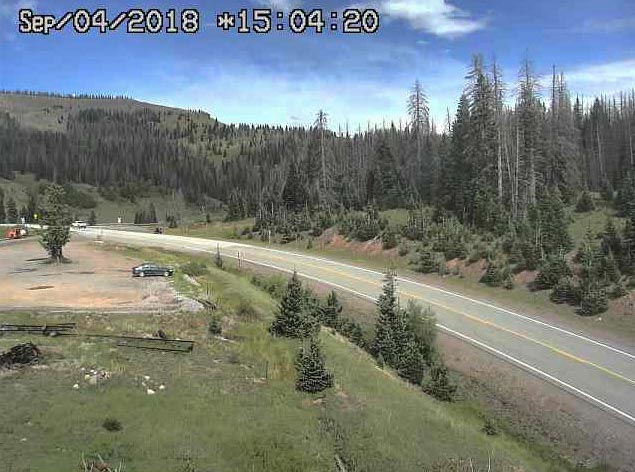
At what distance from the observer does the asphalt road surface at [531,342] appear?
70.8 feet

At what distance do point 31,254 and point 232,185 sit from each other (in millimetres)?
142465

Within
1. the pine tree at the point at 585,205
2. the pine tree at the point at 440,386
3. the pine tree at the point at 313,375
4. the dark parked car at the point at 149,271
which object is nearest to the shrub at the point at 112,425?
the pine tree at the point at 313,375

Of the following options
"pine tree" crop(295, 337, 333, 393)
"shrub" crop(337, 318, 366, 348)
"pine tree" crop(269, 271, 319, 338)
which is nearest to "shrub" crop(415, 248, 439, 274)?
"shrub" crop(337, 318, 366, 348)

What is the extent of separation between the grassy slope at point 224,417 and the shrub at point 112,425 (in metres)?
0.24

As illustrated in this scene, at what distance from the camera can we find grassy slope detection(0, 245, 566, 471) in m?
14.4

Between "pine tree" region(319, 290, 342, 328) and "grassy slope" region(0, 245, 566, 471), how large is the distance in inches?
284

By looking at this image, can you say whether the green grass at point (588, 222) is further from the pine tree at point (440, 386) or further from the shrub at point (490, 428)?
the shrub at point (490, 428)

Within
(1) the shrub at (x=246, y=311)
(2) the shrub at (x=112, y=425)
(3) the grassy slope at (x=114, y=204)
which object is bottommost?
(2) the shrub at (x=112, y=425)

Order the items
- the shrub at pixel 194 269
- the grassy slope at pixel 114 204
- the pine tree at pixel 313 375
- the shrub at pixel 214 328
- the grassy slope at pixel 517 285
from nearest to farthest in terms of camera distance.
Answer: the pine tree at pixel 313 375 < the shrub at pixel 214 328 < the grassy slope at pixel 517 285 < the shrub at pixel 194 269 < the grassy slope at pixel 114 204

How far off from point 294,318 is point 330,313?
253 inches

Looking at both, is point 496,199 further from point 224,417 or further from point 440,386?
point 224,417

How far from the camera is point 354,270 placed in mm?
46375

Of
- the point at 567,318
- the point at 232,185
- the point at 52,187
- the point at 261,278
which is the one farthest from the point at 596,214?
the point at 232,185

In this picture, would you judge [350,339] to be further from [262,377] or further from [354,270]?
[354,270]
